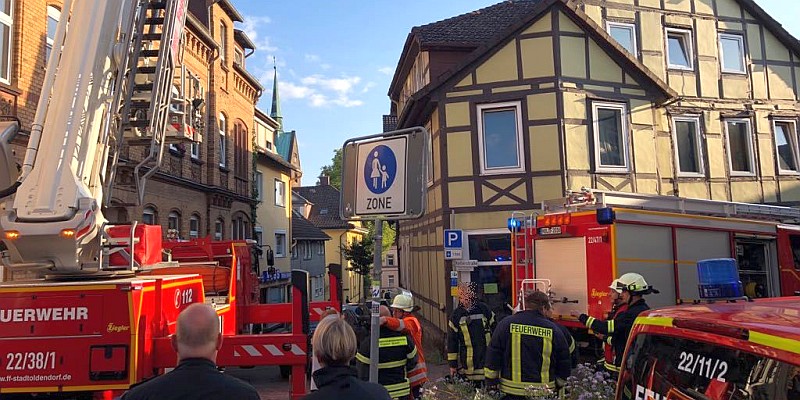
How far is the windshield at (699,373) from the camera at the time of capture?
2.04 meters

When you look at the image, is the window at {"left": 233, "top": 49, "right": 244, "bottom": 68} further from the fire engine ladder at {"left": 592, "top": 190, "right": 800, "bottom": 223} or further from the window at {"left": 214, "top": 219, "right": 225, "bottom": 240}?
the fire engine ladder at {"left": 592, "top": 190, "right": 800, "bottom": 223}

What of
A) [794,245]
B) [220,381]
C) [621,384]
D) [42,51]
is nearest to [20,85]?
[42,51]

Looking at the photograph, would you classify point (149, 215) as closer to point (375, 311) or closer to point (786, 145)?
point (375, 311)

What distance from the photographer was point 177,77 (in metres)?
7.14

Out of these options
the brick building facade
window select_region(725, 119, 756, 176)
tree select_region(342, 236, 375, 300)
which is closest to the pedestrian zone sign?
the brick building facade

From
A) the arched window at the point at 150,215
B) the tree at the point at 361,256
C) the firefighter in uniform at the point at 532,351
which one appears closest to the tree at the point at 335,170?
the tree at the point at 361,256

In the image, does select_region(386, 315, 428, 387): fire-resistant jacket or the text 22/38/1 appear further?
select_region(386, 315, 428, 387): fire-resistant jacket

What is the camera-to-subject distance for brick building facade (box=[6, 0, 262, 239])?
9156mm

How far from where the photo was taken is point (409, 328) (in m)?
5.29

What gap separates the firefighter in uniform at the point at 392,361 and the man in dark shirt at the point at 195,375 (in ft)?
7.67

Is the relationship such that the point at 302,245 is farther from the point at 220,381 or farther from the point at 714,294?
the point at 220,381

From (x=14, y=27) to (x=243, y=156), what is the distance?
1331cm

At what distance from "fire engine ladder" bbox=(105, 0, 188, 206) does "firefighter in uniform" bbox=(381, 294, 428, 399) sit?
3040 millimetres

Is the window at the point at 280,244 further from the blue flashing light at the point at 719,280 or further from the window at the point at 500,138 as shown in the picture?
the blue flashing light at the point at 719,280
